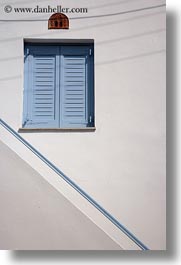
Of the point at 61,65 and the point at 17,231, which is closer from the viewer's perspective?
the point at 17,231

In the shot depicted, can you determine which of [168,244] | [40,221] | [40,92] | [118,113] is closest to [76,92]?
[40,92]

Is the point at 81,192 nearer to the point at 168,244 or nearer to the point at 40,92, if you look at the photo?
the point at 168,244

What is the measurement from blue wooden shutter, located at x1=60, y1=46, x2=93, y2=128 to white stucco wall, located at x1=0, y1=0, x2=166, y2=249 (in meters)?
0.21

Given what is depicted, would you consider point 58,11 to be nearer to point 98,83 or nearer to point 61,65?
point 61,65

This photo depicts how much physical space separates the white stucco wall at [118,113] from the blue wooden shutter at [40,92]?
153mm

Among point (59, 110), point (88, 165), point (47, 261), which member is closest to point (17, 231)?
point (47, 261)

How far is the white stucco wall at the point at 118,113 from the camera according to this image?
597cm

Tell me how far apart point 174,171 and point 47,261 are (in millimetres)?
1932

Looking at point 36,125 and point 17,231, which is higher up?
point 36,125

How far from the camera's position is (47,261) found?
6012 mm

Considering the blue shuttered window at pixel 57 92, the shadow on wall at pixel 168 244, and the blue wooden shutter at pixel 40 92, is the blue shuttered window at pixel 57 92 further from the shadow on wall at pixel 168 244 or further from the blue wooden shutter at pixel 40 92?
the shadow on wall at pixel 168 244

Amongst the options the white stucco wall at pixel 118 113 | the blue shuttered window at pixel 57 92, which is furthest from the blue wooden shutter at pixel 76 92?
the white stucco wall at pixel 118 113

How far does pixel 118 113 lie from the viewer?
6.14m

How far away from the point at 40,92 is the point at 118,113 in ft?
3.49
